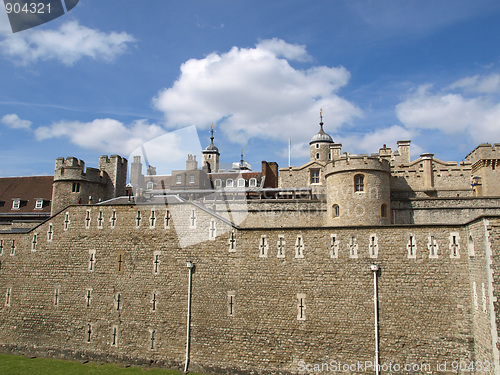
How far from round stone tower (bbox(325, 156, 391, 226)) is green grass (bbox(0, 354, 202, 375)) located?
13799 millimetres

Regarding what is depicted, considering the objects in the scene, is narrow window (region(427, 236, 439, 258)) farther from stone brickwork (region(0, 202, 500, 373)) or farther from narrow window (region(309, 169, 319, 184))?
narrow window (region(309, 169, 319, 184))

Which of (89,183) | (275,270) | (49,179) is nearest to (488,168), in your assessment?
(275,270)

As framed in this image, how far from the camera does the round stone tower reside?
25.0 meters

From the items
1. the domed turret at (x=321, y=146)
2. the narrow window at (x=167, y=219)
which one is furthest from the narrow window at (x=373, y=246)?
the domed turret at (x=321, y=146)

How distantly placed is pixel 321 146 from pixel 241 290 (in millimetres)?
40203

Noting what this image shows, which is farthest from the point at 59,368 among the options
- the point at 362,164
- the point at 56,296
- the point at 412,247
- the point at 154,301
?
the point at 362,164

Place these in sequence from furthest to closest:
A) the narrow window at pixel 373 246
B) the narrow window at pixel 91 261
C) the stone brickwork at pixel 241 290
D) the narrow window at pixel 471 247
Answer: the narrow window at pixel 91 261, the narrow window at pixel 373 246, the stone brickwork at pixel 241 290, the narrow window at pixel 471 247

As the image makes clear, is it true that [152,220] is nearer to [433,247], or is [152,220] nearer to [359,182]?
[359,182]

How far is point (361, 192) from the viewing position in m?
25.3

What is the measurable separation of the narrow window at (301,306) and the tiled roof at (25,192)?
2720 centimetres

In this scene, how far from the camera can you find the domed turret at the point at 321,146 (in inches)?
2269

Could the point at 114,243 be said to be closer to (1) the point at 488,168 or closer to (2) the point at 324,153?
(1) the point at 488,168
